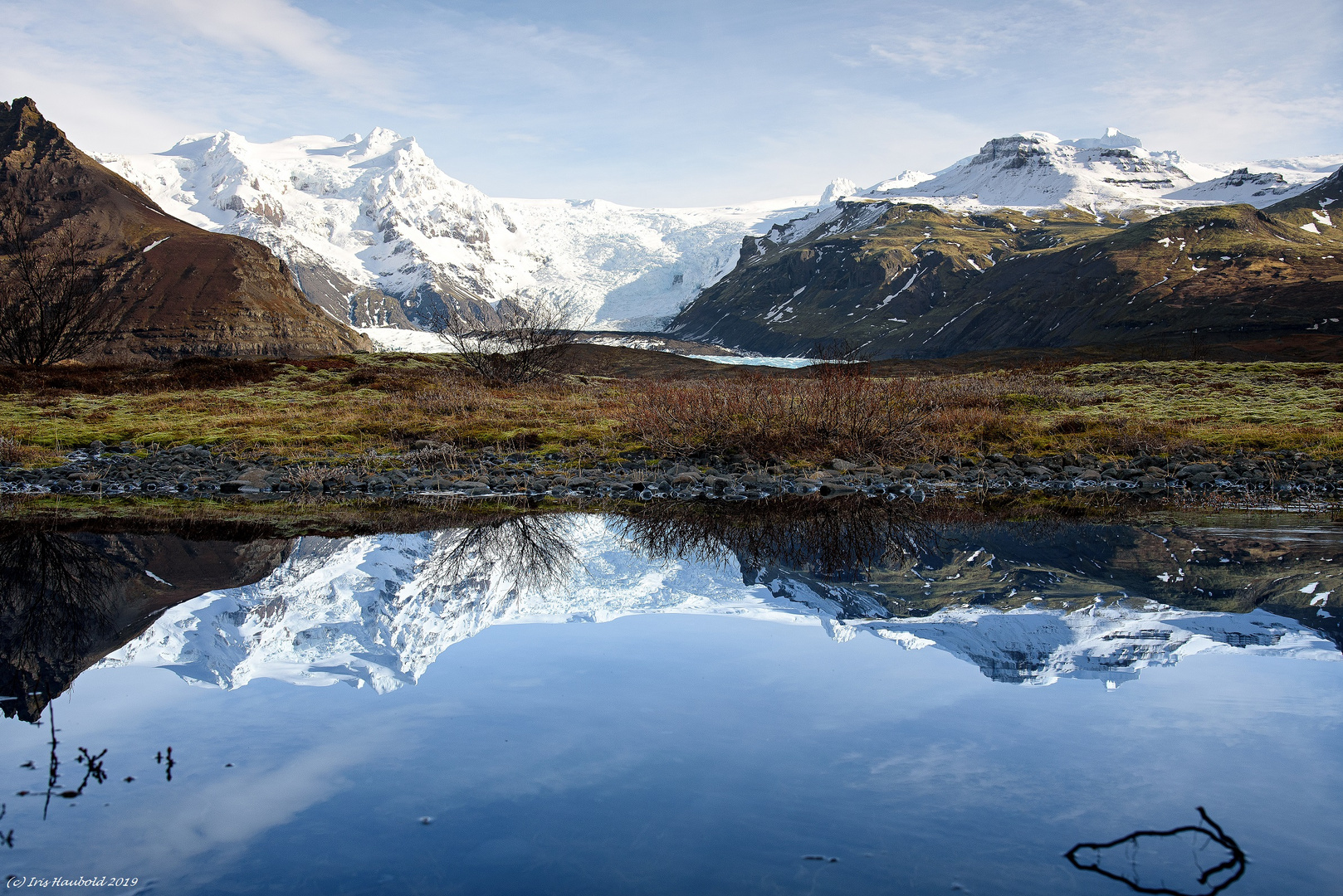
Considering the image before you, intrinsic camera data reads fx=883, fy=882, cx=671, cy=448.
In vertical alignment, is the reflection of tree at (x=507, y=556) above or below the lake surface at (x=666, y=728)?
below

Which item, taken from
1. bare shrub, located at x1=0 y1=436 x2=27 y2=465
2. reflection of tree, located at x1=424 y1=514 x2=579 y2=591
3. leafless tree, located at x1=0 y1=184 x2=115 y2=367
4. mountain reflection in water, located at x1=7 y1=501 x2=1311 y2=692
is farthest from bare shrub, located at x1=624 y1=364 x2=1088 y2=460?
leafless tree, located at x1=0 y1=184 x2=115 y2=367

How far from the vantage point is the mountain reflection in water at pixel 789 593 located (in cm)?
599

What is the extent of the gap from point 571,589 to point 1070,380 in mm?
39504

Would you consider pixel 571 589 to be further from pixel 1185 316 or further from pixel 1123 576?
pixel 1185 316

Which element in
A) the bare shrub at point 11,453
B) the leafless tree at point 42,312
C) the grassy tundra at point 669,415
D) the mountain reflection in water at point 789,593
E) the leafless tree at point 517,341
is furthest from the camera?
the leafless tree at point 42,312

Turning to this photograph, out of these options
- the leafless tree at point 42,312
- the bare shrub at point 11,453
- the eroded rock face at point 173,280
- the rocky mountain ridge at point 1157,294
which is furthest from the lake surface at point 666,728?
the eroded rock face at point 173,280

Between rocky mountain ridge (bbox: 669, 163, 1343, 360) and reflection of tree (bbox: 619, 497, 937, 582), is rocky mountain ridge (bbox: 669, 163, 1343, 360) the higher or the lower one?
the higher one

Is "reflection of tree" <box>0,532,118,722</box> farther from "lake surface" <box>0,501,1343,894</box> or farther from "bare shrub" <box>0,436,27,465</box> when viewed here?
"bare shrub" <box>0,436,27,465</box>

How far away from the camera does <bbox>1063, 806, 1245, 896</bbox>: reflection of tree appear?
320cm

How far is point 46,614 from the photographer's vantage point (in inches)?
268

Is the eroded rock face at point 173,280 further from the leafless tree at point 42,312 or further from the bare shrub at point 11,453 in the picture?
the bare shrub at point 11,453

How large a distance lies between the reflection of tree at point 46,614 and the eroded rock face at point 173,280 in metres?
107

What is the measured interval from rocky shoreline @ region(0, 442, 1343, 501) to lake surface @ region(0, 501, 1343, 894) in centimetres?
739

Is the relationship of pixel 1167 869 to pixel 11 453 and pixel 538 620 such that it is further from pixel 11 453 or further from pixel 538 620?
pixel 11 453
